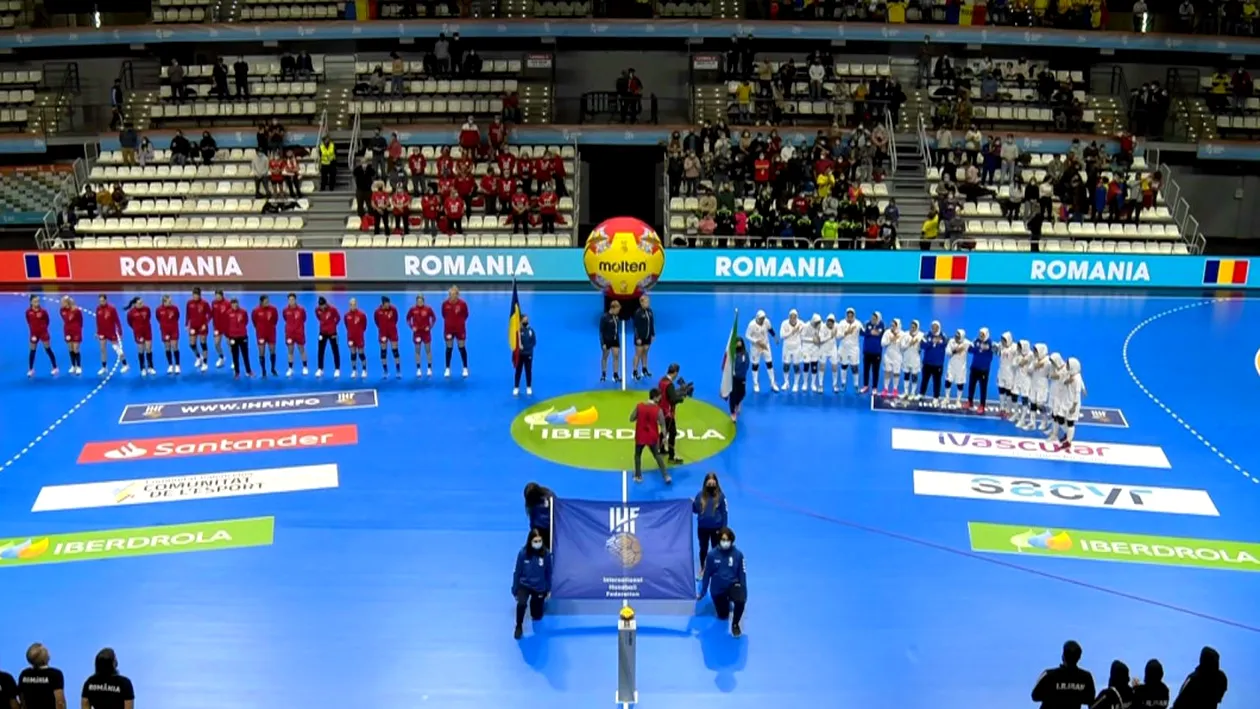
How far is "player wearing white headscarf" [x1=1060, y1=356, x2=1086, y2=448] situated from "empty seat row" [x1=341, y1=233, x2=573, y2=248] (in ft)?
52.1

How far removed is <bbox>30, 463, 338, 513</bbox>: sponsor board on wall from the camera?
1711 cm

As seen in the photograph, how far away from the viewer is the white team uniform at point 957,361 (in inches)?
818

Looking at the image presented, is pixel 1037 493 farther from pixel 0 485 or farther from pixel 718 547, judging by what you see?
pixel 0 485

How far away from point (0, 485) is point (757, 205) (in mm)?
20528

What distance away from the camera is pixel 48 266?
101ft

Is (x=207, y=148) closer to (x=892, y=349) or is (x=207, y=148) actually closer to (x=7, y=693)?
(x=892, y=349)

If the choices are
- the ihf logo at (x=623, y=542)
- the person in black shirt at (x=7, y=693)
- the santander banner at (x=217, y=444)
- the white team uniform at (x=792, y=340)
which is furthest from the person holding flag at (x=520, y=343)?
the person in black shirt at (x=7, y=693)

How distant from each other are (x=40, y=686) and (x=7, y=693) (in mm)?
267

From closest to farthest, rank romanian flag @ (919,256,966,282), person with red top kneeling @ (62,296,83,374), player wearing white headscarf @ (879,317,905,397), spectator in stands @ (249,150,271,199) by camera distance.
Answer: player wearing white headscarf @ (879,317,905,397) < person with red top kneeling @ (62,296,83,374) < romanian flag @ (919,256,966,282) < spectator in stands @ (249,150,271,199)

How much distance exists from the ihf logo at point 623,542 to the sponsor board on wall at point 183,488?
5.66 m

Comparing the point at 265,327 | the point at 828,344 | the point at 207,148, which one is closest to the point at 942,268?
the point at 828,344

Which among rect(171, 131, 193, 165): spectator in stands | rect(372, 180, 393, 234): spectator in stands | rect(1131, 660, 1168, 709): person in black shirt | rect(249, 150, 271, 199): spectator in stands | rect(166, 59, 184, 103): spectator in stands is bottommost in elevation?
rect(1131, 660, 1168, 709): person in black shirt

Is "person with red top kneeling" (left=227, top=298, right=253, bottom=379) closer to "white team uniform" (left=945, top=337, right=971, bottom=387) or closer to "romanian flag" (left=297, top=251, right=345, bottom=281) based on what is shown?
"romanian flag" (left=297, top=251, right=345, bottom=281)

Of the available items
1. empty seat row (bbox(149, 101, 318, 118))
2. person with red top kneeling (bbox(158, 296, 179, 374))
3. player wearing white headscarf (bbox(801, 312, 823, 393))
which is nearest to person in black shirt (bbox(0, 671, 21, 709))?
person with red top kneeling (bbox(158, 296, 179, 374))
